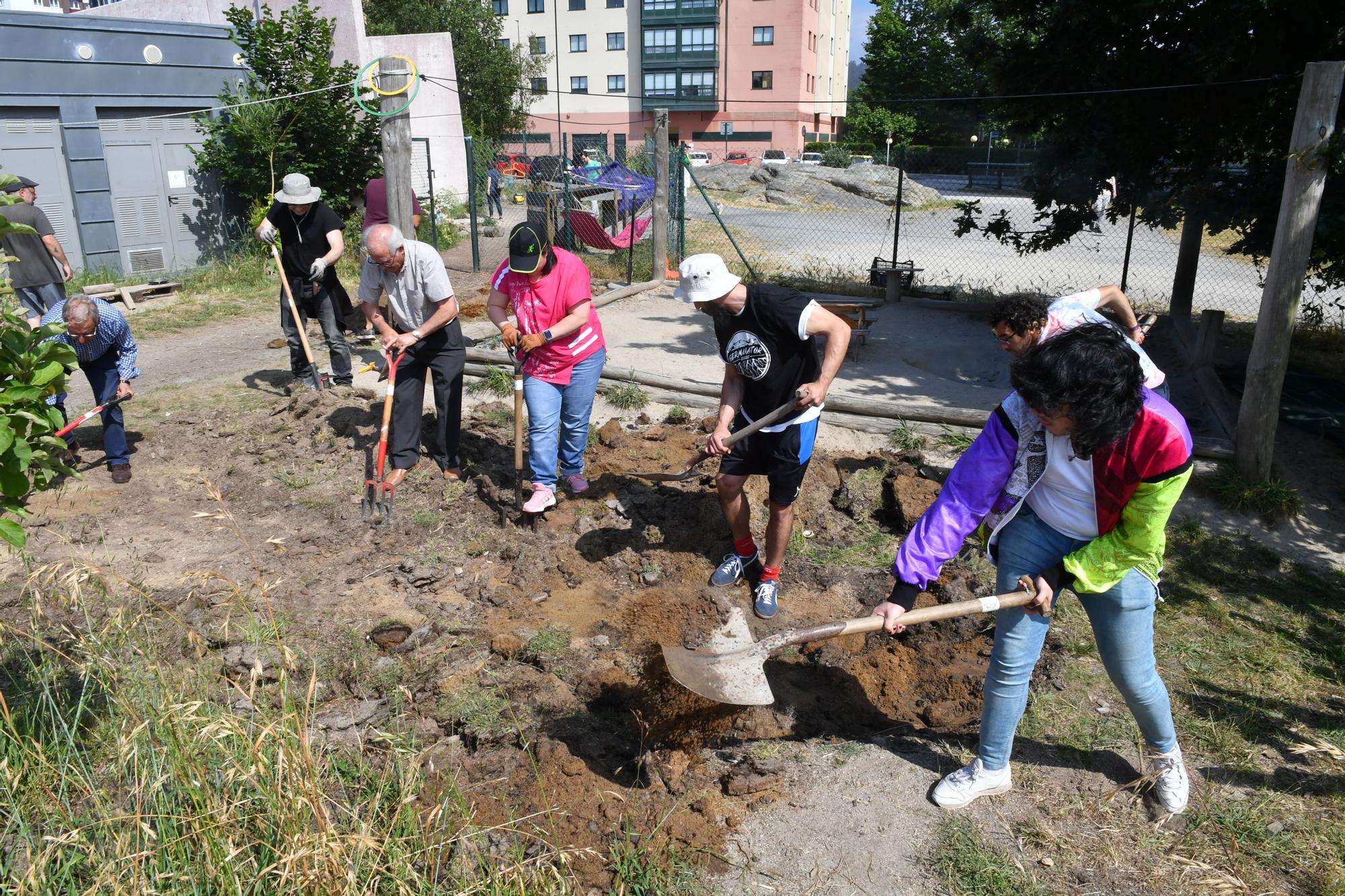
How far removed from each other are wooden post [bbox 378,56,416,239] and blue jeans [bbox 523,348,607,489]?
3233 millimetres

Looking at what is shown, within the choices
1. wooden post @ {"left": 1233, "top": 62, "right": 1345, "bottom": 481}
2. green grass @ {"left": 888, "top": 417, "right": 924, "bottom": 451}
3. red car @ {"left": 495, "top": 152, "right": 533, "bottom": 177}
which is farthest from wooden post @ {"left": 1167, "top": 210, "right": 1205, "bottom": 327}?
red car @ {"left": 495, "top": 152, "right": 533, "bottom": 177}

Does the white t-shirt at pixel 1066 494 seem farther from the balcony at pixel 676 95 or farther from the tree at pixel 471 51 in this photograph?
the balcony at pixel 676 95

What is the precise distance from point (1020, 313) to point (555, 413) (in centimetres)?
257

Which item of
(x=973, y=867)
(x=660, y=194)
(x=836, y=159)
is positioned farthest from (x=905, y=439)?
(x=836, y=159)

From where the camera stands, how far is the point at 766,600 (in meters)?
4.37

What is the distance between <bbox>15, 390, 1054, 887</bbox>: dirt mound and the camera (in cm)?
315

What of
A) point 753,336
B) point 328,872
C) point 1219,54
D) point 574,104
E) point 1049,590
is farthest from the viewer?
point 574,104

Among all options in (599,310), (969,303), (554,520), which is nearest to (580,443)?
(554,520)

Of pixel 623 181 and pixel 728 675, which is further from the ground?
pixel 623 181

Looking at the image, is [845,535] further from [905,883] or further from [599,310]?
[599,310]

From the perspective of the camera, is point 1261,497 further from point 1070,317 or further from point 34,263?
point 34,263

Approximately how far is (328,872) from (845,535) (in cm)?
343

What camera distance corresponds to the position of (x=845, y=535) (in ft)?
16.8

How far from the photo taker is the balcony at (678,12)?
45.3 m
